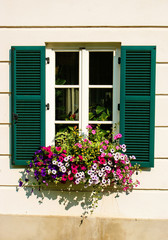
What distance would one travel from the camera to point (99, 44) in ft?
10.9

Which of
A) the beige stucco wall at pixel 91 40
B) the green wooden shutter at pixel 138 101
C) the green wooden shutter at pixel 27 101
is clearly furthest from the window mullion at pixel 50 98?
the green wooden shutter at pixel 138 101

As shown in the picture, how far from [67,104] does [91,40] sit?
0.78 metres

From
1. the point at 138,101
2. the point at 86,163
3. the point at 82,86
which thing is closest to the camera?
the point at 86,163

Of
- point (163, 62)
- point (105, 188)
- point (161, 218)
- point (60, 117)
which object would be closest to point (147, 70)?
point (163, 62)

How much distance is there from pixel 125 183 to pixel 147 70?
50.1 inches

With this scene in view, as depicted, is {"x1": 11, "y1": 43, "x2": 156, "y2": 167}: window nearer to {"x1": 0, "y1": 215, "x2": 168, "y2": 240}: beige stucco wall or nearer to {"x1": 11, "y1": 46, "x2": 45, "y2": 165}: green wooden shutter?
{"x1": 11, "y1": 46, "x2": 45, "y2": 165}: green wooden shutter

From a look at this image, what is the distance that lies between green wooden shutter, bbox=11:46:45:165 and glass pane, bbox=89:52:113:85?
0.58 metres

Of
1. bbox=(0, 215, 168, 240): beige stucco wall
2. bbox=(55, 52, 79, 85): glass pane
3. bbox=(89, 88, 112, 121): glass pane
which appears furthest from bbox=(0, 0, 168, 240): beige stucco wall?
bbox=(89, 88, 112, 121): glass pane

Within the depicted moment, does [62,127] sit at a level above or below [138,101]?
below

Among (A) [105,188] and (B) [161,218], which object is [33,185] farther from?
(B) [161,218]

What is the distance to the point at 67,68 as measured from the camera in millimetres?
3459

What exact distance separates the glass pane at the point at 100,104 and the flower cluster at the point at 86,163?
236 mm

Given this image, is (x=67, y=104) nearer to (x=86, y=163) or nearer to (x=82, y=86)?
(x=82, y=86)

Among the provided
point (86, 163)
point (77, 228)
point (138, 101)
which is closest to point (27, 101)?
point (86, 163)
